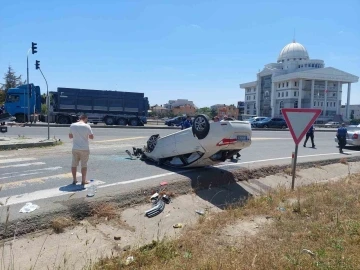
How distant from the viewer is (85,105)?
34188 mm

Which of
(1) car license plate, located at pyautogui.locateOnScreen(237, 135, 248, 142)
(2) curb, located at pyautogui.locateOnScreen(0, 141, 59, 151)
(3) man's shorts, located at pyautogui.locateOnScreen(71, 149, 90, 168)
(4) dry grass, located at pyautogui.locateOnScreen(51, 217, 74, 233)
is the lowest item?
(4) dry grass, located at pyautogui.locateOnScreen(51, 217, 74, 233)

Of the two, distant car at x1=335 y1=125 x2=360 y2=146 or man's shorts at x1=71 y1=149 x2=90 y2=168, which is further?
distant car at x1=335 y1=125 x2=360 y2=146

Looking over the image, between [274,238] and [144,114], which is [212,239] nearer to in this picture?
[274,238]

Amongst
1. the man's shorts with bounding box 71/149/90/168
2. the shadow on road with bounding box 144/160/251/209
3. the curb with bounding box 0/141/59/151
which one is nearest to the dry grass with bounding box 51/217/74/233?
the man's shorts with bounding box 71/149/90/168

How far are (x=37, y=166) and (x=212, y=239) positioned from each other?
6.37 metres

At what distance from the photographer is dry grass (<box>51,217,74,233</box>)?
5021mm

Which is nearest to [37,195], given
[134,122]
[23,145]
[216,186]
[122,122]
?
[216,186]

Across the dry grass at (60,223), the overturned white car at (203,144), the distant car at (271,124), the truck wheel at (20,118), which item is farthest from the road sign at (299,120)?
the distant car at (271,124)

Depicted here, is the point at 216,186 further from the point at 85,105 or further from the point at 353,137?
the point at 85,105

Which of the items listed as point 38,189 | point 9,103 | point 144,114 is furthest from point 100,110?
point 38,189

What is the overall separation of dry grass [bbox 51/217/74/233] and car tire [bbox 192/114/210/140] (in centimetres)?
362

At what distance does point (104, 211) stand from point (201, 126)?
3126 millimetres

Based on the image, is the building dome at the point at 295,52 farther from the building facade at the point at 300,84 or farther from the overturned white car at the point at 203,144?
the overturned white car at the point at 203,144

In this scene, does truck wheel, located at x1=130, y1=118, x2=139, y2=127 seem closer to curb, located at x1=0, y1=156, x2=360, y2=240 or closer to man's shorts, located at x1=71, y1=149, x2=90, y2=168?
curb, located at x1=0, y1=156, x2=360, y2=240
